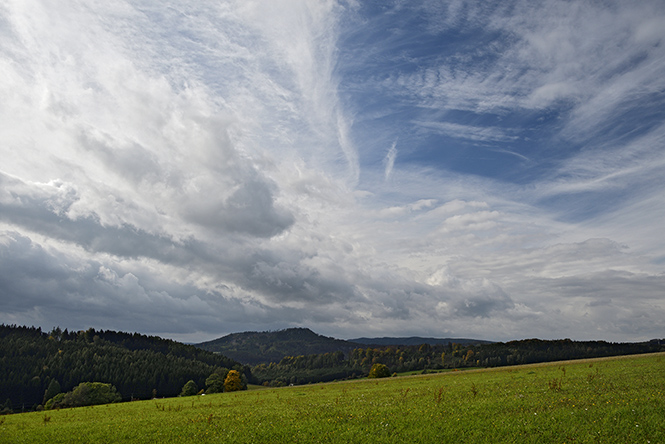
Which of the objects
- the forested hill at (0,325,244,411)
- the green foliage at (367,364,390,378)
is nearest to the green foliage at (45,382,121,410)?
the forested hill at (0,325,244,411)

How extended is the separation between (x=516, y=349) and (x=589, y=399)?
188 m

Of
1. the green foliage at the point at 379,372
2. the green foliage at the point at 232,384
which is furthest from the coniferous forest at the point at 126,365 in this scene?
the green foliage at the point at 379,372

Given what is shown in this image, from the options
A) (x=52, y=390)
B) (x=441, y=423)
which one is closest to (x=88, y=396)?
(x=52, y=390)

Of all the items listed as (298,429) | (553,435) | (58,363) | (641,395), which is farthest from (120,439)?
(58,363)

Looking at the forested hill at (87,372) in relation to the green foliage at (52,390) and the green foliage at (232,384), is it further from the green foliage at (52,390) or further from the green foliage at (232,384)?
the green foliage at (232,384)

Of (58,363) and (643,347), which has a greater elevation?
(643,347)

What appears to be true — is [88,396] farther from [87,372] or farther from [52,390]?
[87,372]

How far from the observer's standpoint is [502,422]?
1933cm

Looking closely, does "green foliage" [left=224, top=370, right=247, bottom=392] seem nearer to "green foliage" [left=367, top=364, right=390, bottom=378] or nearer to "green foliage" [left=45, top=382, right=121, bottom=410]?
"green foliage" [left=45, top=382, right=121, bottom=410]

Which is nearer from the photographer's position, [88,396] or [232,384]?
[88,396]

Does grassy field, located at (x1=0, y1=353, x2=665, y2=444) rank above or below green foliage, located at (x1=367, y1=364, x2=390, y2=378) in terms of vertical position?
above

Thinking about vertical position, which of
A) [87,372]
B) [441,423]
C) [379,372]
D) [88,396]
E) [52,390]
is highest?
[441,423]

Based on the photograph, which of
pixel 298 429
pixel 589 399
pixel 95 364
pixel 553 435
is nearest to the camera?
pixel 553 435

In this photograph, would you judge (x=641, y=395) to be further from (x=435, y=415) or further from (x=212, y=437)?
(x=212, y=437)
